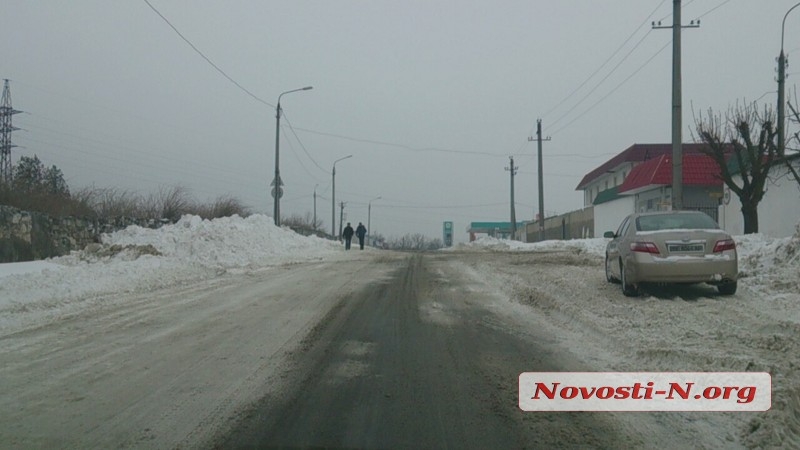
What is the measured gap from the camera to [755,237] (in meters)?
18.5

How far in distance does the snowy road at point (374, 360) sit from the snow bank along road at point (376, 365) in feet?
0.08

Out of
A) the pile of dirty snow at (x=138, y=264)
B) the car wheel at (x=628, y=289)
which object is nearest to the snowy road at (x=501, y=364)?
the car wheel at (x=628, y=289)

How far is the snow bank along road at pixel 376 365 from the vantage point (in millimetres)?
5184

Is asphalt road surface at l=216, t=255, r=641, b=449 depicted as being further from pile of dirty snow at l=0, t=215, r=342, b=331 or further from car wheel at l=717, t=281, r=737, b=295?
pile of dirty snow at l=0, t=215, r=342, b=331

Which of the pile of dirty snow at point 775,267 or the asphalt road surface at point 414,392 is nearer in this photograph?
the asphalt road surface at point 414,392

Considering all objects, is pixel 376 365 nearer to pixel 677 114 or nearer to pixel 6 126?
pixel 677 114

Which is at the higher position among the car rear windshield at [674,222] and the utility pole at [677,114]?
the utility pole at [677,114]

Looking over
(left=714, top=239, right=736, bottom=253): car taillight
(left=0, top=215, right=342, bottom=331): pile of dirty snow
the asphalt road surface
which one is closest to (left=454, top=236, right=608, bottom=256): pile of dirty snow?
(left=0, top=215, right=342, bottom=331): pile of dirty snow

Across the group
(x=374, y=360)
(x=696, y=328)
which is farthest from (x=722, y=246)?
(x=374, y=360)

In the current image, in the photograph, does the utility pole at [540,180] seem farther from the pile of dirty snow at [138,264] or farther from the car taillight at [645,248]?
the car taillight at [645,248]

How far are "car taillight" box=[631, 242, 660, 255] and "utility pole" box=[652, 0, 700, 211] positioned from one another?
11100mm

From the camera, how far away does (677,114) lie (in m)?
21.9

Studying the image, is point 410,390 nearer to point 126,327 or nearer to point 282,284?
point 126,327

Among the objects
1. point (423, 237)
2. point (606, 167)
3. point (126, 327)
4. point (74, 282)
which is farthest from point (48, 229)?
point (423, 237)
